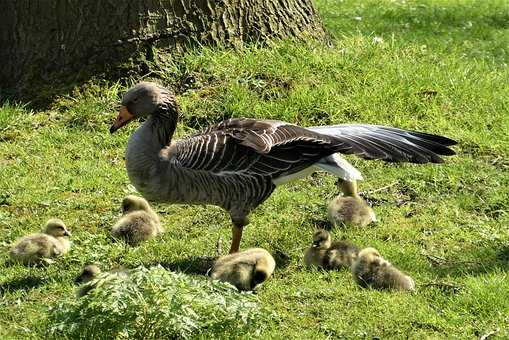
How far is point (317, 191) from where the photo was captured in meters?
9.48

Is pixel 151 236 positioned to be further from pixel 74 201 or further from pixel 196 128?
pixel 196 128

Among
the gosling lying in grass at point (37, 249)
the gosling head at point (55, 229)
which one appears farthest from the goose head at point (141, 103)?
the gosling lying in grass at point (37, 249)

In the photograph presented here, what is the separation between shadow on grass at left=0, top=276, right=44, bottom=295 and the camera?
24.3ft

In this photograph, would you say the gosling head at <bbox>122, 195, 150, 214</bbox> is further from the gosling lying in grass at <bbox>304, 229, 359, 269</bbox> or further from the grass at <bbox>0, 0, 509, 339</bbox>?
the gosling lying in grass at <bbox>304, 229, 359, 269</bbox>

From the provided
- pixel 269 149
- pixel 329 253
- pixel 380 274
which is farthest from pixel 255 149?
pixel 380 274

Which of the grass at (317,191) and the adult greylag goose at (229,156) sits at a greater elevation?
the adult greylag goose at (229,156)

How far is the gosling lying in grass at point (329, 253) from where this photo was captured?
758 cm

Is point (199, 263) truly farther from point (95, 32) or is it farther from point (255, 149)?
point (95, 32)

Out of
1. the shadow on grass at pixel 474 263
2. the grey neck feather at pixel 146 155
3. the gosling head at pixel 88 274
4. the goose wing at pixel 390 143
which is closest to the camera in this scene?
the gosling head at pixel 88 274

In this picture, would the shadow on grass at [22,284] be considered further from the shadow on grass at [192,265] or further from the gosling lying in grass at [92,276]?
the shadow on grass at [192,265]

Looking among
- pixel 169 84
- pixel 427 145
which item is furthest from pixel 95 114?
pixel 427 145

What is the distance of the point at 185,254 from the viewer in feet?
26.5

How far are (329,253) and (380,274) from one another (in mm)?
573

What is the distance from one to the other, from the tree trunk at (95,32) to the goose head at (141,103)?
2.96 metres
